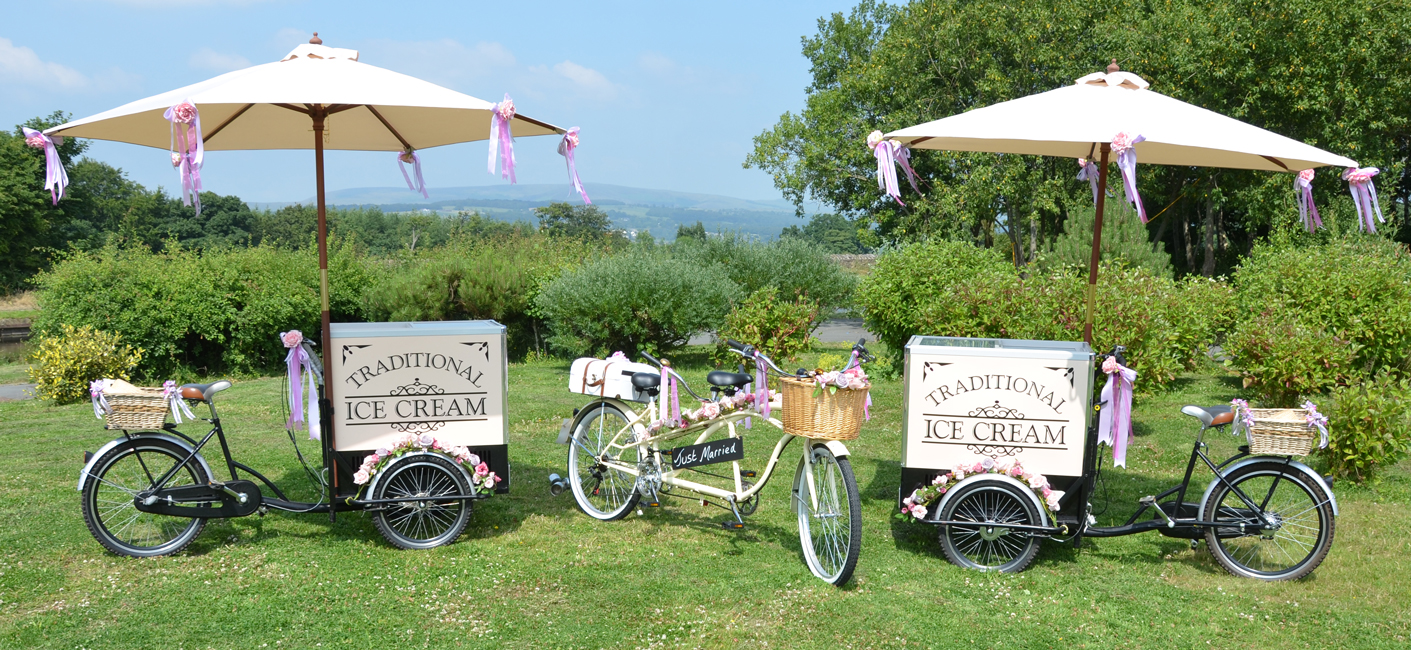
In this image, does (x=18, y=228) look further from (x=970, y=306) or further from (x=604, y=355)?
(x=970, y=306)

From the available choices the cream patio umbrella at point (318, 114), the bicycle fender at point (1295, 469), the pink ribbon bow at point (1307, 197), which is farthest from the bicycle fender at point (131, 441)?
the pink ribbon bow at point (1307, 197)

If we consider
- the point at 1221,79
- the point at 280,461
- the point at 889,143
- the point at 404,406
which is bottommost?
the point at 280,461

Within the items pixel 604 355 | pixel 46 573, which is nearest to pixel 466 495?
pixel 46 573

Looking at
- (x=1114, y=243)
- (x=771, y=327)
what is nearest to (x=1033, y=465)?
(x=771, y=327)

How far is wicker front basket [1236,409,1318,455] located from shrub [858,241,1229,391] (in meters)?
3.75

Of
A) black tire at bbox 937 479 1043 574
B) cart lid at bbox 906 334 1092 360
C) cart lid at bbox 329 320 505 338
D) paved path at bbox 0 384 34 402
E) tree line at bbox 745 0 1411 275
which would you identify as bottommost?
paved path at bbox 0 384 34 402

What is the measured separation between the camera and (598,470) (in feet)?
17.8

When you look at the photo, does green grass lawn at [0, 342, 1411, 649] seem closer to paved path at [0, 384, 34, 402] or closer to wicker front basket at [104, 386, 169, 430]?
wicker front basket at [104, 386, 169, 430]

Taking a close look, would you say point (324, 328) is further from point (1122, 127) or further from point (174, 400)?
point (1122, 127)

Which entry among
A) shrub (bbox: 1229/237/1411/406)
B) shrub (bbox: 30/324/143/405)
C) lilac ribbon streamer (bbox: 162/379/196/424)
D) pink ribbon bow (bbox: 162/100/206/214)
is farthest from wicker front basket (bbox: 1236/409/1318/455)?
shrub (bbox: 30/324/143/405)

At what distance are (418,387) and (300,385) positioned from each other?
1.87 feet

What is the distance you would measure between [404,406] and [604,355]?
7550 millimetres

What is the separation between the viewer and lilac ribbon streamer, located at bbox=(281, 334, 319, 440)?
4486 mm

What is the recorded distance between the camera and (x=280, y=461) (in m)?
6.72
